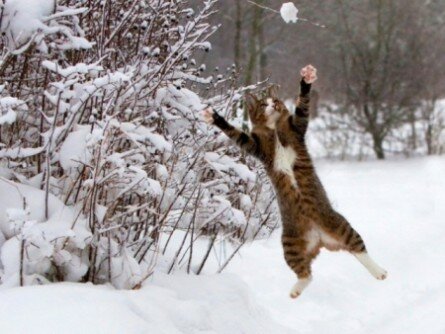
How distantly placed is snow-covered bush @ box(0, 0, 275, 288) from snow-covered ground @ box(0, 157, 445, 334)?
0.89 feet

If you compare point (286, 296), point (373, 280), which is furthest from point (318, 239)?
point (373, 280)

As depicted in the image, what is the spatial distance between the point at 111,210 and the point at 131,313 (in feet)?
2.38

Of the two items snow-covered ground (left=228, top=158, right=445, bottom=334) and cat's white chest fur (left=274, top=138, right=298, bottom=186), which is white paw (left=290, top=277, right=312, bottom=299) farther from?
snow-covered ground (left=228, top=158, right=445, bottom=334)

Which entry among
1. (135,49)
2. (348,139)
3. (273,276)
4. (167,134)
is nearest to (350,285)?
(273,276)

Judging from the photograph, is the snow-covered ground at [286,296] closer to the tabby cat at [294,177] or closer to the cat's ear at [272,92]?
the tabby cat at [294,177]

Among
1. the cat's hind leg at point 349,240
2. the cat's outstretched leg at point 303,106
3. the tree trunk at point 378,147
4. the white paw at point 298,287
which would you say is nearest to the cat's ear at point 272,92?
the cat's outstretched leg at point 303,106

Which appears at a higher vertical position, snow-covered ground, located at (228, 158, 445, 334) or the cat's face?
the cat's face

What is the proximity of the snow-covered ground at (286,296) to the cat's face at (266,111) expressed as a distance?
1122 millimetres

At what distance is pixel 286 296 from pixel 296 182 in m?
2.80

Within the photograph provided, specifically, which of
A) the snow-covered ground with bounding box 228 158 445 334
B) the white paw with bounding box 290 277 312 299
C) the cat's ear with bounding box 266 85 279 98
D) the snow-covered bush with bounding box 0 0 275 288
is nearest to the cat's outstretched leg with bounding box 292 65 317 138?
the cat's ear with bounding box 266 85 279 98

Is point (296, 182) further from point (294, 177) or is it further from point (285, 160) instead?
point (285, 160)

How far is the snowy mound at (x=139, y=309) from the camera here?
2818mm

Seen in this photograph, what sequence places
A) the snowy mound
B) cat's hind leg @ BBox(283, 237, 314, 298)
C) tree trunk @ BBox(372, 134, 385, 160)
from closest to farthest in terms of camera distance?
the snowy mound → cat's hind leg @ BBox(283, 237, 314, 298) → tree trunk @ BBox(372, 134, 385, 160)

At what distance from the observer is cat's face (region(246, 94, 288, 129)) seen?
3471mm
